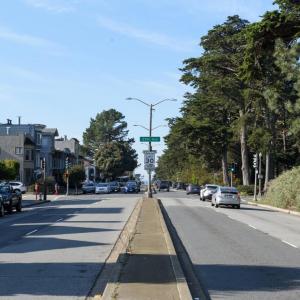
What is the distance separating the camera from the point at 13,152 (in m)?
90.6

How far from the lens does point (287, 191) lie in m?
43.5

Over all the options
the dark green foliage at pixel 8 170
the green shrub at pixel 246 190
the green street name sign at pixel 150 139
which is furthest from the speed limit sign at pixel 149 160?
the dark green foliage at pixel 8 170

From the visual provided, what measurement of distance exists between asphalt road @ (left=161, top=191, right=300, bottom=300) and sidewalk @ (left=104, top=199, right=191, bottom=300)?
1.98ft

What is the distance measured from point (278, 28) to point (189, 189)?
45593mm

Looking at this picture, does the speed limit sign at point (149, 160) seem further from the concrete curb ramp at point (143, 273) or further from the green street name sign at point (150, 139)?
Answer: the concrete curb ramp at point (143, 273)

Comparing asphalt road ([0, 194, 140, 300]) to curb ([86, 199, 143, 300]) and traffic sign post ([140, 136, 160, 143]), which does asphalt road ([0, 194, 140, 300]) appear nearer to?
curb ([86, 199, 143, 300])

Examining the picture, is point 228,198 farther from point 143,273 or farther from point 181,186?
point 181,186

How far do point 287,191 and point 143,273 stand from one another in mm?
33480

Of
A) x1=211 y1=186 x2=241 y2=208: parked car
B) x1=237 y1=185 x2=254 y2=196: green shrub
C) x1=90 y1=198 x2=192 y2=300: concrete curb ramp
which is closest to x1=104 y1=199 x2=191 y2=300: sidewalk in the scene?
x1=90 y1=198 x2=192 y2=300: concrete curb ramp

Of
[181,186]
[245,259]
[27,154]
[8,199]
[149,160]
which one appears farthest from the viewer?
[181,186]

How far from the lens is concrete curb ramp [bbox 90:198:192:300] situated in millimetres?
9477

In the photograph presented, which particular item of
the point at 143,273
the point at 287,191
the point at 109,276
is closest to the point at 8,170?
the point at 287,191

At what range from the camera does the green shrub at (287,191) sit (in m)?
42.0

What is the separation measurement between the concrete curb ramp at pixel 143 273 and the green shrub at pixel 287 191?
2575 cm
